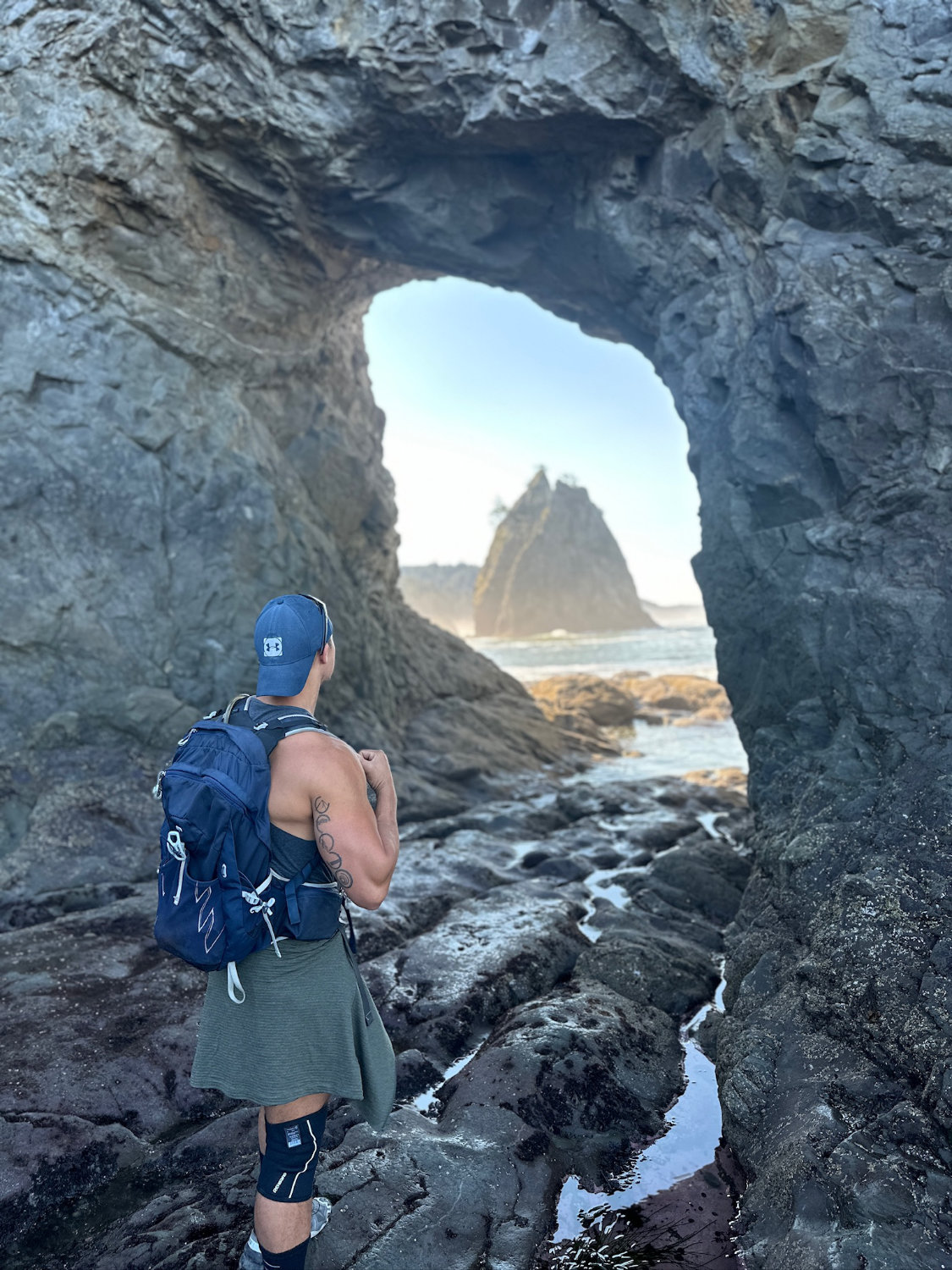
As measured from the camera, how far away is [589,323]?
12203 millimetres

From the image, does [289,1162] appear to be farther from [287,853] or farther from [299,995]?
[287,853]

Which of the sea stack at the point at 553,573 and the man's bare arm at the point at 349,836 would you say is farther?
the sea stack at the point at 553,573

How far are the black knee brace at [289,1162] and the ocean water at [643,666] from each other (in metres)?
11.2

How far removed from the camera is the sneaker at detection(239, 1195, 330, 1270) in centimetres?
299

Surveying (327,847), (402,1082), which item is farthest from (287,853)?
(402,1082)

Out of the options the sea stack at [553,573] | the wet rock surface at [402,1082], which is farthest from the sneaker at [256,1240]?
the sea stack at [553,573]

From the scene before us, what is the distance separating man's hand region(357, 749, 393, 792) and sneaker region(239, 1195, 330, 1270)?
1.63m

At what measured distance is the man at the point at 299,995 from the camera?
2697 mm

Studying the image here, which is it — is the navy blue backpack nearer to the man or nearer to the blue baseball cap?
the man

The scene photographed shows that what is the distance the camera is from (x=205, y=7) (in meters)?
8.47

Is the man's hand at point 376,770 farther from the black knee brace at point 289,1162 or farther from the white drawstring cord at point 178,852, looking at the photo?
the black knee brace at point 289,1162

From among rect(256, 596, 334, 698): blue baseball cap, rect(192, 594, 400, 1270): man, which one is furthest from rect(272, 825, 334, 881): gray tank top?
rect(256, 596, 334, 698): blue baseball cap

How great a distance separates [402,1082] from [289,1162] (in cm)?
191

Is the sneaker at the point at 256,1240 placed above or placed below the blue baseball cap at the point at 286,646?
below
